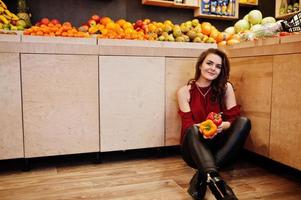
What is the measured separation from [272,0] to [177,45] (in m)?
2.34

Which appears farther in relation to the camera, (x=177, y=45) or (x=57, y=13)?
(x=57, y=13)

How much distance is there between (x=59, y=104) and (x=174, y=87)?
839 mm

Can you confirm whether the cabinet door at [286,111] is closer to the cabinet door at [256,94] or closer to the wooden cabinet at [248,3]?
the cabinet door at [256,94]

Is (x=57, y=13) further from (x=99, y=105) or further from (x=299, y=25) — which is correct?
(x=299, y=25)

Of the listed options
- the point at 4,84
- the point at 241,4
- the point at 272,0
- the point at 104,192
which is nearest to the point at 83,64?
the point at 4,84

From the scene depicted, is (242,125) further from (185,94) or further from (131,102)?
(131,102)

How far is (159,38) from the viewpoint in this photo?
7.40ft

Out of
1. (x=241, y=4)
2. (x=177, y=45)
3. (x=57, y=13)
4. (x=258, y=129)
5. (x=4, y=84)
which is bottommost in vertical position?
(x=258, y=129)

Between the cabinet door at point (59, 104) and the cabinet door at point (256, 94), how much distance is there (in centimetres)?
103

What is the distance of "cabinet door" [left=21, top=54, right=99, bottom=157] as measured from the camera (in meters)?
1.79

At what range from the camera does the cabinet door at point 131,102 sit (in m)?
1.94

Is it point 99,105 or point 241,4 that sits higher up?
point 241,4

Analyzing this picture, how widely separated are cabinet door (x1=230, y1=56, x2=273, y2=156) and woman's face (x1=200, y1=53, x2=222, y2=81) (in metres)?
0.27

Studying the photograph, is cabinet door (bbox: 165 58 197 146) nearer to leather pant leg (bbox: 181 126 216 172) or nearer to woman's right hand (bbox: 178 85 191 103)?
woman's right hand (bbox: 178 85 191 103)
